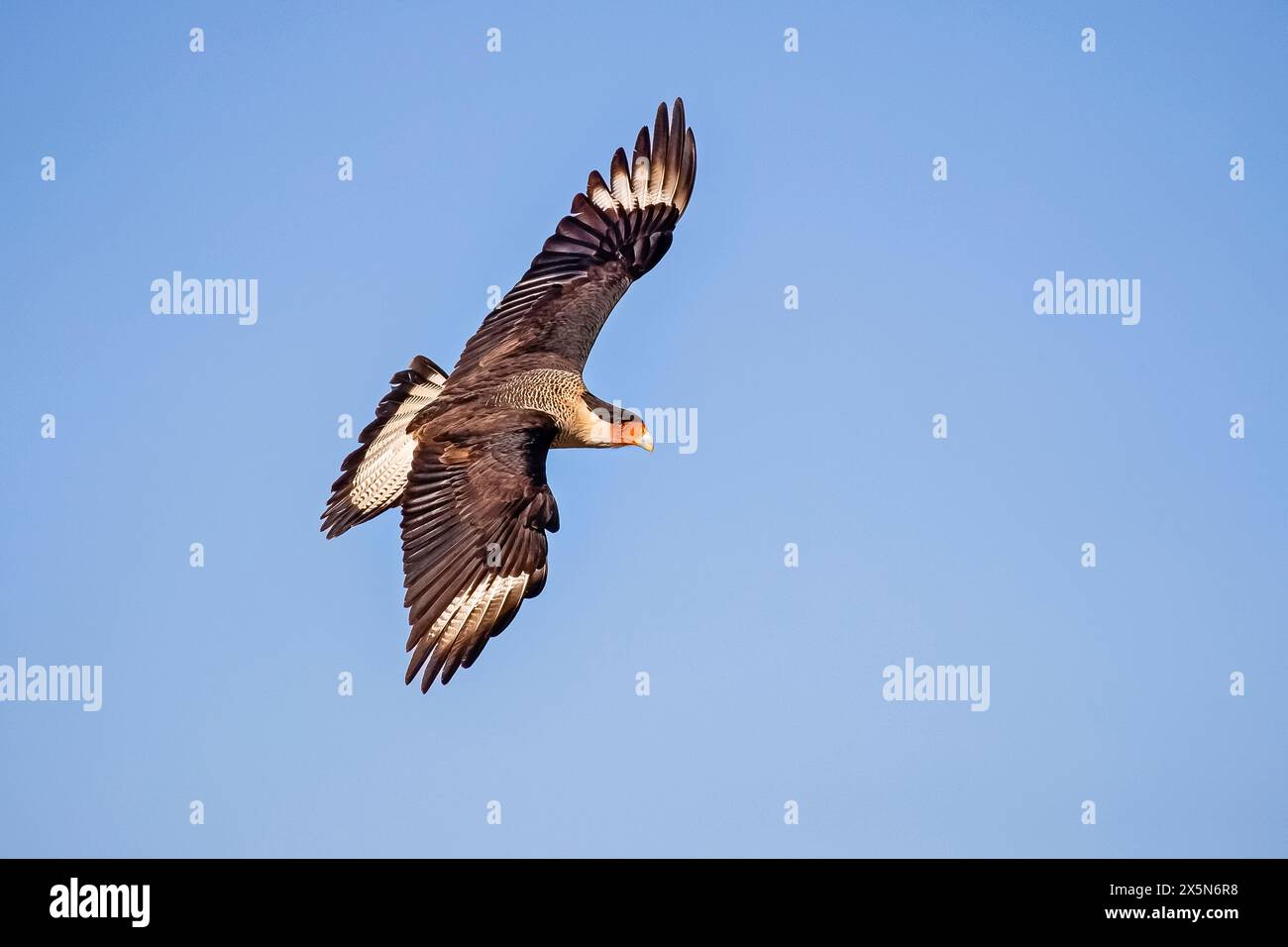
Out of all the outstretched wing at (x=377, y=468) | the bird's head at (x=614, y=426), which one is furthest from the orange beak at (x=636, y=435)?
the outstretched wing at (x=377, y=468)

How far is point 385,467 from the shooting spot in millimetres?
12961

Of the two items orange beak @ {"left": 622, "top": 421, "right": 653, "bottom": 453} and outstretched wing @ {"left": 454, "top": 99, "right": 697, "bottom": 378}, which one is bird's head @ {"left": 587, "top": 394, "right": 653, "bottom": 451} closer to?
orange beak @ {"left": 622, "top": 421, "right": 653, "bottom": 453}

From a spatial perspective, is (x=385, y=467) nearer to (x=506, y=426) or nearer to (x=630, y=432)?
(x=506, y=426)

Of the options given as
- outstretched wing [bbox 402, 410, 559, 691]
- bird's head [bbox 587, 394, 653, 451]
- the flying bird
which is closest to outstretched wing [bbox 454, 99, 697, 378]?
the flying bird

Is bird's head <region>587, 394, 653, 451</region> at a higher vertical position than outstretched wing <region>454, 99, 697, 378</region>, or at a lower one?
lower

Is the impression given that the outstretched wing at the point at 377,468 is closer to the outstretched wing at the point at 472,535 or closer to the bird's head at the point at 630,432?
the outstretched wing at the point at 472,535

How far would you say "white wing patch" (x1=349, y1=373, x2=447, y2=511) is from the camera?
1282cm

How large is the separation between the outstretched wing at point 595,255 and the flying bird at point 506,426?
1 cm

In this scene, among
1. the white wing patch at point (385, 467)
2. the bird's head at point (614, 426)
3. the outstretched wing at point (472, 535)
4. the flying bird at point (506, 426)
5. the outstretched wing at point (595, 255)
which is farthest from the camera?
the outstretched wing at point (595, 255)

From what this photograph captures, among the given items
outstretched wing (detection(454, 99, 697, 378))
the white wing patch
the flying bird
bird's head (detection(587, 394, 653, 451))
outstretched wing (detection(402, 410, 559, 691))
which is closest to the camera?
outstretched wing (detection(402, 410, 559, 691))

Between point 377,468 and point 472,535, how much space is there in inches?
69.3

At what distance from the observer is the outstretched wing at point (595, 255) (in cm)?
1401

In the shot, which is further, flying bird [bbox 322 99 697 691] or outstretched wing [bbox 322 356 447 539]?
outstretched wing [bbox 322 356 447 539]
